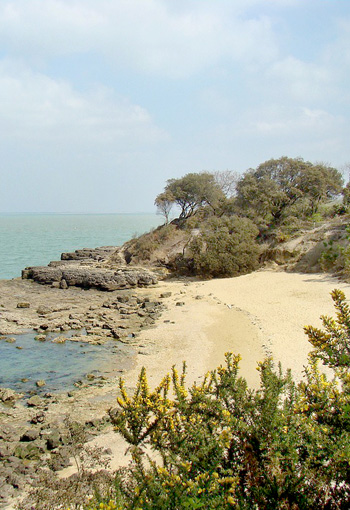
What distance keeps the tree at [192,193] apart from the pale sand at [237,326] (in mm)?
16760

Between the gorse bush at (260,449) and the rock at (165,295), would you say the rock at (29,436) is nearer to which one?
the gorse bush at (260,449)

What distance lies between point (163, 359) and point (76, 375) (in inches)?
118

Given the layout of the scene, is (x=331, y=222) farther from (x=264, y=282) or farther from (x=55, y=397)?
(x=55, y=397)

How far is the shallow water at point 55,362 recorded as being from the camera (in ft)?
42.7

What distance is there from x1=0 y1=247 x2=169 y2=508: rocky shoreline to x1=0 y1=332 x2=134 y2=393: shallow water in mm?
479

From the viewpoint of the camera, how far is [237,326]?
57.9 ft

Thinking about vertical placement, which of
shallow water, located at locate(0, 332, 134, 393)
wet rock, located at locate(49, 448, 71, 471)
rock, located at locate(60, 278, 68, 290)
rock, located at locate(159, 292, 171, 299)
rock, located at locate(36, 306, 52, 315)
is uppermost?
rock, located at locate(159, 292, 171, 299)

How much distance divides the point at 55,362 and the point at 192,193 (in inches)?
1176

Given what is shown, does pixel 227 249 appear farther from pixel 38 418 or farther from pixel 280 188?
pixel 38 418

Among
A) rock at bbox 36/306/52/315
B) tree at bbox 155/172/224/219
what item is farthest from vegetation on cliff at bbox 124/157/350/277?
rock at bbox 36/306/52/315

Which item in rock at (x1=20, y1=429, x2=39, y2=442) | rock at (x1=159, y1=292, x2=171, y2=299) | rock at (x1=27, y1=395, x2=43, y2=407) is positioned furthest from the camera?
rock at (x1=159, y1=292, x2=171, y2=299)

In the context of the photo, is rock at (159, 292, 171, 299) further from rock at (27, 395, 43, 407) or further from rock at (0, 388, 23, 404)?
rock at (27, 395, 43, 407)

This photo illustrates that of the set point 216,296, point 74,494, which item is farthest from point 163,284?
point 74,494

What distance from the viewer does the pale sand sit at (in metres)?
13.2
